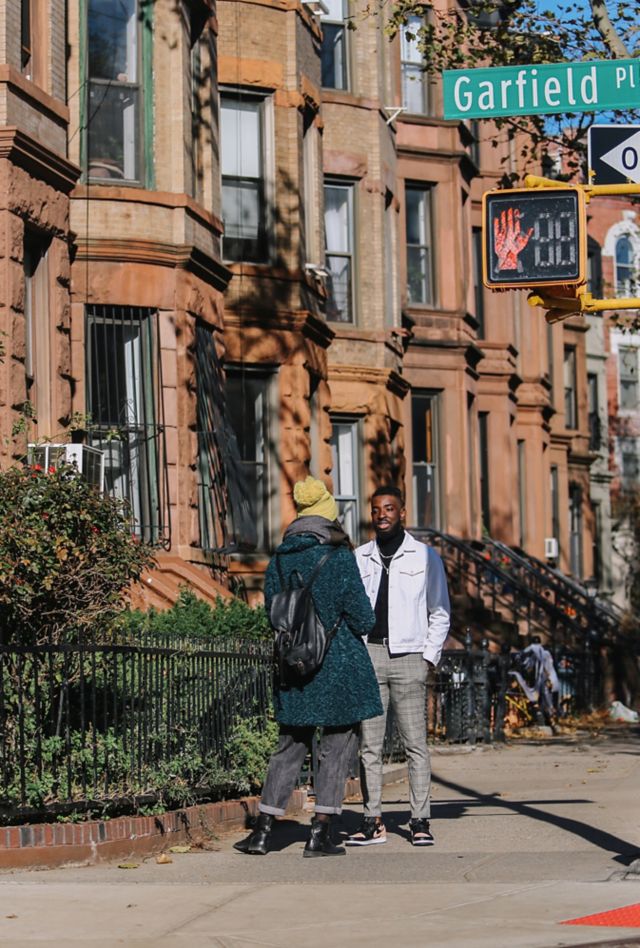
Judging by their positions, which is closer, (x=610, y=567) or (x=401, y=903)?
(x=401, y=903)

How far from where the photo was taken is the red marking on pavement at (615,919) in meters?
7.42

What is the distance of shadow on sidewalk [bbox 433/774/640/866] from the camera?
9.98m

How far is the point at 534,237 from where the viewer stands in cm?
950

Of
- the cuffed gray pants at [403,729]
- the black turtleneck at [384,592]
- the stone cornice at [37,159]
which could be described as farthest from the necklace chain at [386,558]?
the stone cornice at [37,159]

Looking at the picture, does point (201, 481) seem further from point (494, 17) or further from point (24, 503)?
point (494, 17)

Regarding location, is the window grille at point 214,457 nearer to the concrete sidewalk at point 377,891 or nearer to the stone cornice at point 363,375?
the stone cornice at point 363,375

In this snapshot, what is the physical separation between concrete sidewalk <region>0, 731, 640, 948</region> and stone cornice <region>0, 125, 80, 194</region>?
7.36 m

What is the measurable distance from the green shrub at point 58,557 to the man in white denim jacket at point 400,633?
147 cm

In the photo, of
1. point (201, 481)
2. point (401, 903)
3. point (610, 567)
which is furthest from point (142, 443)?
point (610, 567)

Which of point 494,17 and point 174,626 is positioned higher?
point 494,17

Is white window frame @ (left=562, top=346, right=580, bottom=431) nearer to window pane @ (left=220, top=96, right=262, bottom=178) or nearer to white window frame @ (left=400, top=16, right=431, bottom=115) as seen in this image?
white window frame @ (left=400, top=16, right=431, bottom=115)

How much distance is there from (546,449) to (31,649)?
32.0 m

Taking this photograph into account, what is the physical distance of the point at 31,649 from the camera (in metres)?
9.62

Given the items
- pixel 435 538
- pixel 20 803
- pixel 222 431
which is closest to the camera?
pixel 20 803
